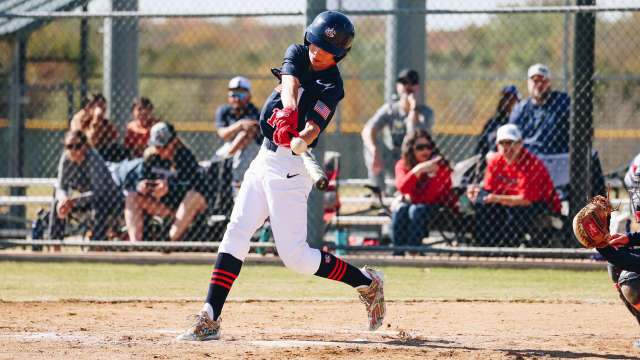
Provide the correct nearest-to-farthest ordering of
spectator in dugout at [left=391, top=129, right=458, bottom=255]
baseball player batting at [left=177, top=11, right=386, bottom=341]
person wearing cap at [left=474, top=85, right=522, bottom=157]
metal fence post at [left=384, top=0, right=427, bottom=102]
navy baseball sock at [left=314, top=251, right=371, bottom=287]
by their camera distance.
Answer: baseball player batting at [left=177, top=11, right=386, bottom=341] → navy baseball sock at [left=314, top=251, right=371, bottom=287] → spectator in dugout at [left=391, top=129, right=458, bottom=255] → person wearing cap at [left=474, top=85, right=522, bottom=157] → metal fence post at [left=384, top=0, right=427, bottom=102]

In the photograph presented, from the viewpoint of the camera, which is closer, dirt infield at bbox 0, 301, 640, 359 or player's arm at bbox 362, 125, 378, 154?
dirt infield at bbox 0, 301, 640, 359

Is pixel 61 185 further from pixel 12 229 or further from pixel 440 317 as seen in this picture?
pixel 440 317

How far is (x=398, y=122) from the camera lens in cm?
782

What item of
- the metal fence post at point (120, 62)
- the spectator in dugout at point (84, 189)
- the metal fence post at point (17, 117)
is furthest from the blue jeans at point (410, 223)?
the metal fence post at point (17, 117)

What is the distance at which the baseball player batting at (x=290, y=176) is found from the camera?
12.5 ft

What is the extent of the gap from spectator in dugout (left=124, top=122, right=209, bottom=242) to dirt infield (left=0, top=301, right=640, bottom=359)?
79.1 inches

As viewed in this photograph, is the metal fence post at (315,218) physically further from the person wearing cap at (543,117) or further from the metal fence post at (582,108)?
the metal fence post at (582,108)

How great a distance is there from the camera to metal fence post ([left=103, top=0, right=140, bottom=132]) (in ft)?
28.8

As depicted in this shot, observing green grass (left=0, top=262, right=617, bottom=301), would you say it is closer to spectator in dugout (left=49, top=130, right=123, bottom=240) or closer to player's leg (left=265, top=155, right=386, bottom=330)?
spectator in dugout (left=49, top=130, right=123, bottom=240)

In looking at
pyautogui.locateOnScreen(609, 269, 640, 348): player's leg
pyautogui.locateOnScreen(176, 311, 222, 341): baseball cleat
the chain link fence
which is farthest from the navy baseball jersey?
the chain link fence

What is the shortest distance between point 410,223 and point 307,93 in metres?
3.03

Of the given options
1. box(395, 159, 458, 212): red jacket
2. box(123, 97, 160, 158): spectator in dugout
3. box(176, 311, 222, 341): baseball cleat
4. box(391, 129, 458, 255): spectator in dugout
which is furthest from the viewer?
box(123, 97, 160, 158): spectator in dugout

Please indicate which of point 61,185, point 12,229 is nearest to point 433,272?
point 61,185

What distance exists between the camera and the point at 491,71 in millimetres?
25812
